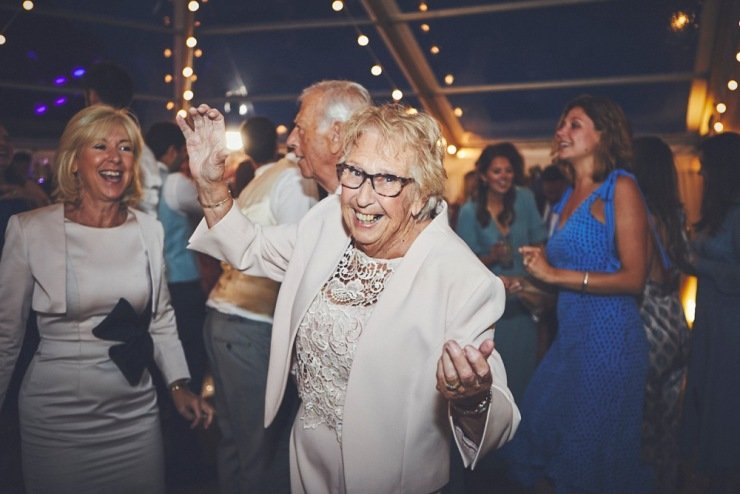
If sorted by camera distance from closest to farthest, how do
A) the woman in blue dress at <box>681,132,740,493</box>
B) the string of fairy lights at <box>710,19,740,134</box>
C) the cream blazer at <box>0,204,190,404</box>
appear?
the cream blazer at <box>0,204,190,404</box> < the woman in blue dress at <box>681,132,740,493</box> < the string of fairy lights at <box>710,19,740,134</box>

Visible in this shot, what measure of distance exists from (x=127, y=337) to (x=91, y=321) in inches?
5.4

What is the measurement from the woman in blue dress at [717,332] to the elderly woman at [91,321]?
8.16 ft

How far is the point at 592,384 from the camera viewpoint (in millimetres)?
2402

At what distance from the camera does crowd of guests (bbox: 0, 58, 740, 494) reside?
1494 millimetres

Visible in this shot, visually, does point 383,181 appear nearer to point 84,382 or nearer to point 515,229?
point 84,382

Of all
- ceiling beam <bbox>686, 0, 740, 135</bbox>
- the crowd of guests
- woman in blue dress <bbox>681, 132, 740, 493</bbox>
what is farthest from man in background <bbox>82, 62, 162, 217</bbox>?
ceiling beam <bbox>686, 0, 740, 135</bbox>

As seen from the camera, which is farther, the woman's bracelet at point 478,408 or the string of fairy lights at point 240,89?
the string of fairy lights at point 240,89

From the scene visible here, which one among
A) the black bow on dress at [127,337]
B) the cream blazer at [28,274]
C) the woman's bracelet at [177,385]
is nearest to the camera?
the cream blazer at [28,274]

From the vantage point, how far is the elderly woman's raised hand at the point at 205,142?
5.58ft

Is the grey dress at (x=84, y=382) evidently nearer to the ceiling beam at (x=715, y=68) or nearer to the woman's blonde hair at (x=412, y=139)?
the woman's blonde hair at (x=412, y=139)

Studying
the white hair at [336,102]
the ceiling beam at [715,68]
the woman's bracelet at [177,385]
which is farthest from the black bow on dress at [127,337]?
the ceiling beam at [715,68]

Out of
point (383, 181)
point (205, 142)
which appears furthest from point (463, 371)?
point (205, 142)

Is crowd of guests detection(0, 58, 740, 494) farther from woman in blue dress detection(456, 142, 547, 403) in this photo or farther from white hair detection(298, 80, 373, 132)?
woman in blue dress detection(456, 142, 547, 403)

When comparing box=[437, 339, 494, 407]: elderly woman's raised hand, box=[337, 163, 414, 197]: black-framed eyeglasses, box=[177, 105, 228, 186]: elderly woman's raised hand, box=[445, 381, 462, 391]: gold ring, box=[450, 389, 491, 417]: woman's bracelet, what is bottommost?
box=[450, 389, 491, 417]: woman's bracelet
